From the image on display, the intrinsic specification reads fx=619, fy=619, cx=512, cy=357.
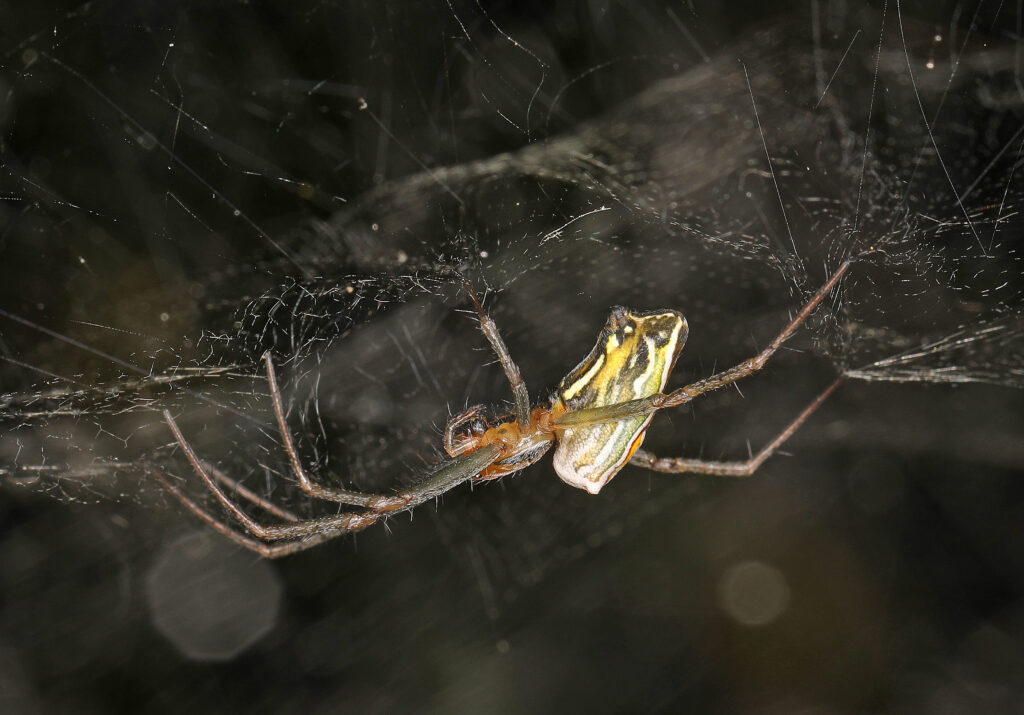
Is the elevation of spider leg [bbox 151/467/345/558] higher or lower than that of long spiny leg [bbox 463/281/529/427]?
→ lower

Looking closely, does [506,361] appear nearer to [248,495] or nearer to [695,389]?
[695,389]

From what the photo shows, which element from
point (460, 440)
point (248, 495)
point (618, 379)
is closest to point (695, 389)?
point (618, 379)

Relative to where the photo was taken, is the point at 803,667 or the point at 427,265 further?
the point at 803,667

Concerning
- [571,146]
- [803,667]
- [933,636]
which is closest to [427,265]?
[571,146]

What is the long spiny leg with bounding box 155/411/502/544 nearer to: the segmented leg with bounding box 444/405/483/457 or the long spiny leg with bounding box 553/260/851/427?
the segmented leg with bounding box 444/405/483/457

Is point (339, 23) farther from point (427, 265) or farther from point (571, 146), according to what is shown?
point (427, 265)

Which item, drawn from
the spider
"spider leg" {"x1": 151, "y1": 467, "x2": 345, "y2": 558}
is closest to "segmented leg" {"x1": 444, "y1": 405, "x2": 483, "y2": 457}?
the spider
